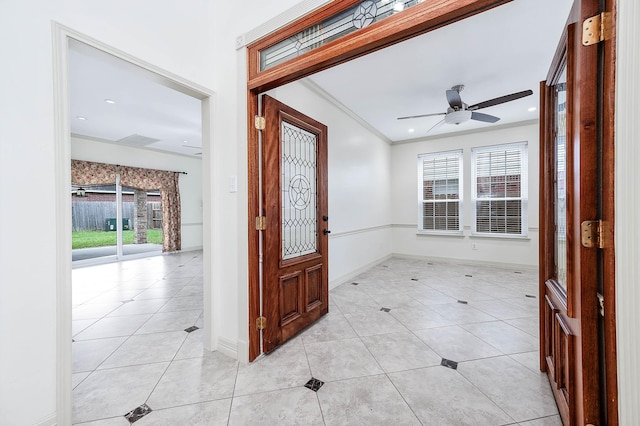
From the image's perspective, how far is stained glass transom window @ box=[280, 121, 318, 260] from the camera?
2510mm

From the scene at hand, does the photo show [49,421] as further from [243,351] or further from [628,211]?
[628,211]

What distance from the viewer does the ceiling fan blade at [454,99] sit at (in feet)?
10.3

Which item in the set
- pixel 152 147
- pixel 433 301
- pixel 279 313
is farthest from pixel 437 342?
pixel 152 147

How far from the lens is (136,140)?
606 centimetres

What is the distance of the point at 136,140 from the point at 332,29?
628 centimetres

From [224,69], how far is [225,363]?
7.92 feet

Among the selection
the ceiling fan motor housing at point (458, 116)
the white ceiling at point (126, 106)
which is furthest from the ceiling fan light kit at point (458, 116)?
the white ceiling at point (126, 106)

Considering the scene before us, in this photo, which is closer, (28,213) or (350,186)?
(28,213)

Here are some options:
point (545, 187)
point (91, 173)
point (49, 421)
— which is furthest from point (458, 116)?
point (91, 173)

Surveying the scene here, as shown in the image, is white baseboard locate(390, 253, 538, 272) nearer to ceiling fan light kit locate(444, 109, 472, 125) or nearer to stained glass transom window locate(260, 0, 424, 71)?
ceiling fan light kit locate(444, 109, 472, 125)

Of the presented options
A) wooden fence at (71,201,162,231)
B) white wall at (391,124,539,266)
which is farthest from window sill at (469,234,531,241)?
wooden fence at (71,201,162,231)

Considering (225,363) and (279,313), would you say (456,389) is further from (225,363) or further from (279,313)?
(225,363)

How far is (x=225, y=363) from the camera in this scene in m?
2.04

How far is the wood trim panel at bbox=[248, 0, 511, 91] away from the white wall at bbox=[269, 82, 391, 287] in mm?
771
